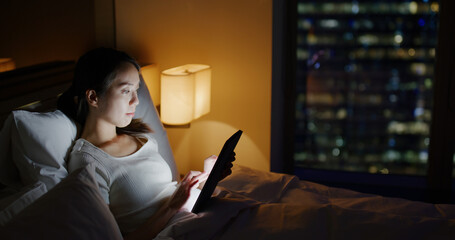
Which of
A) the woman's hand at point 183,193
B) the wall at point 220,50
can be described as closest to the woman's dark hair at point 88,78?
the woman's hand at point 183,193

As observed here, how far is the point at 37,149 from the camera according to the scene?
1.24 metres

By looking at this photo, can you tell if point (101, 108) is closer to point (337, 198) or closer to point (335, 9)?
point (337, 198)

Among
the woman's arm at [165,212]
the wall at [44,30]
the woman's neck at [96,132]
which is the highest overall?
the wall at [44,30]

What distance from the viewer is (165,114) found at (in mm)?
2188

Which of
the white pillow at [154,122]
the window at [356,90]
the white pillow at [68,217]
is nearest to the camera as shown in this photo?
the white pillow at [68,217]

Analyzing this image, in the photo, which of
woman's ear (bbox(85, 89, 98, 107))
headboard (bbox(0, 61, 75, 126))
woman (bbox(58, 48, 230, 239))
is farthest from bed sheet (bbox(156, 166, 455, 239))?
headboard (bbox(0, 61, 75, 126))

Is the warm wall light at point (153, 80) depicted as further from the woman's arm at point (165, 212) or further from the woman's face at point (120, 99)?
the woman's arm at point (165, 212)

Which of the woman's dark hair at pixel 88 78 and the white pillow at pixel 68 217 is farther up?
the woman's dark hair at pixel 88 78

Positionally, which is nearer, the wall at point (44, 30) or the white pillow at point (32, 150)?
the white pillow at point (32, 150)

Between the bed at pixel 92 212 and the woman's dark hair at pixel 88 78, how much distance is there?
0.05 meters

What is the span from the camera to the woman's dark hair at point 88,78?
1.43 metres

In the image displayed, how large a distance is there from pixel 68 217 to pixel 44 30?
42.6 inches

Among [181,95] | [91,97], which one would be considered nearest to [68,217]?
[91,97]

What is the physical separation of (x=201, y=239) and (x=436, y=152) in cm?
187
